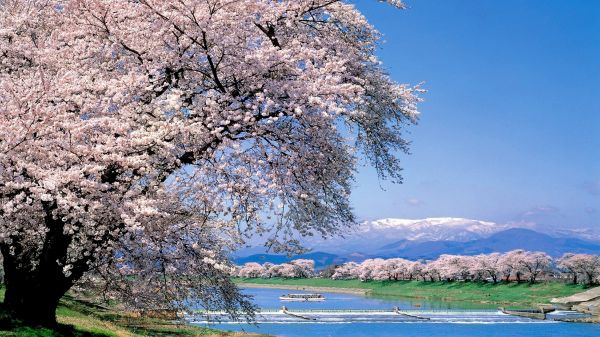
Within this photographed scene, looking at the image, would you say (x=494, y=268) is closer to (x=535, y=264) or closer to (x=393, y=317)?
(x=535, y=264)

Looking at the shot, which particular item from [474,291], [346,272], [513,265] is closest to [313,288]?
[346,272]

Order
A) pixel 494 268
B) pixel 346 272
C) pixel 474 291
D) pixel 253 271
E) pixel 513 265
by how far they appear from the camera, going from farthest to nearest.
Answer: pixel 253 271 → pixel 346 272 → pixel 494 268 → pixel 513 265 → pixel 474 291

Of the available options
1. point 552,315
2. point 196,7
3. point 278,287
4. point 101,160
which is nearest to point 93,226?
point 101,160

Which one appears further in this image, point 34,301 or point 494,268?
point 494,268

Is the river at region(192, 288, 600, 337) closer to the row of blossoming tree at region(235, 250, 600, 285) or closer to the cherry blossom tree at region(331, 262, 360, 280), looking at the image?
the row of blossoming tree at region(235, 250, 600, 285)

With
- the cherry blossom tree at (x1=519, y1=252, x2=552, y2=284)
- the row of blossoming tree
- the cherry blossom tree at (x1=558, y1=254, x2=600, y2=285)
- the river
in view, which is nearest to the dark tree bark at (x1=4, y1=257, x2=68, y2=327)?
the river

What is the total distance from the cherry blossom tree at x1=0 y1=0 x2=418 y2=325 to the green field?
284ft

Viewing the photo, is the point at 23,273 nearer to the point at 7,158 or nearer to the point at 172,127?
the point at 7,158

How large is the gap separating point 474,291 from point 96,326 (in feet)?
331

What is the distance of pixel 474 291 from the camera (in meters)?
110

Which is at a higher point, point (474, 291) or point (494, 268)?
point (494, 268)

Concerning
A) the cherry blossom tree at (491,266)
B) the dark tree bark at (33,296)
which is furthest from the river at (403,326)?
the cherry blossom tree at (491,266)

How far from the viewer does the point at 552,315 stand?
70.5 metres

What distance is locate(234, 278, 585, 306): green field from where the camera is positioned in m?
94.4
